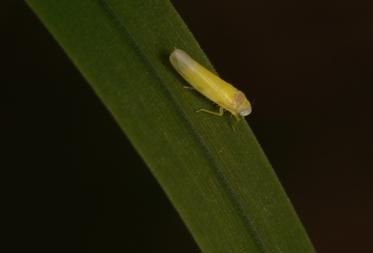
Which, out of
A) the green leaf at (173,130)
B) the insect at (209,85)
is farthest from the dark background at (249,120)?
the green leaf at (173,130)

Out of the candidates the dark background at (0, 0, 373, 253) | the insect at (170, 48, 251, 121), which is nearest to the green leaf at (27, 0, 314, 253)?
the insect at (170, 48, 251, 121)

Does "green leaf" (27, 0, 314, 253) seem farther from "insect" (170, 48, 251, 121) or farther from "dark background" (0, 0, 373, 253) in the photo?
"dark background" (0, 0, 373, 253)

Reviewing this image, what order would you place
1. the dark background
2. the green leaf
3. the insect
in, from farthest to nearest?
the dark background < the insect < the green leaf

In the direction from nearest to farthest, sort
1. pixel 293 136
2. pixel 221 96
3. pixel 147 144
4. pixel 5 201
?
1. pixel 147 144
2. pixel 221 96
3. pixel 5 201
4. pixel 293 136

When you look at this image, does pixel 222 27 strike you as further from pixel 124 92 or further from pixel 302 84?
pixel 124 92

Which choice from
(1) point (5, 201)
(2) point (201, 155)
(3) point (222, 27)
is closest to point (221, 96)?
(2) point (201, 155)

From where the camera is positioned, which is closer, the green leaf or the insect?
the green leaf
